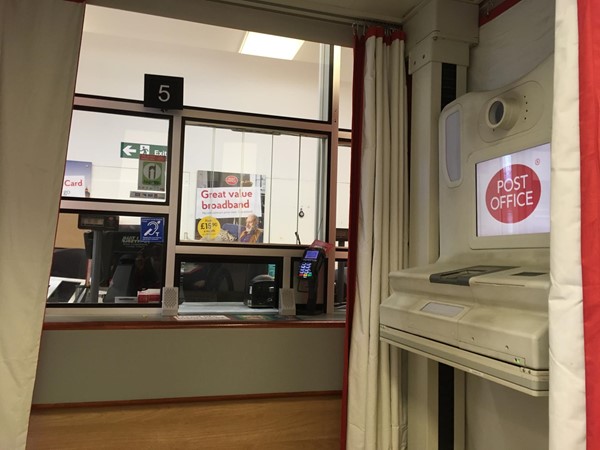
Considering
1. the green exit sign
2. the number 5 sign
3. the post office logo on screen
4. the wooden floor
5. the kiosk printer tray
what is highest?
the number 5 sign

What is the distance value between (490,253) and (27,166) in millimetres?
1990

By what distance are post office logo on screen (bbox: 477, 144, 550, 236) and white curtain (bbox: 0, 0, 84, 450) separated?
183 cm

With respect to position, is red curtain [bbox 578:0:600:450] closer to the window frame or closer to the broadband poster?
the window frame

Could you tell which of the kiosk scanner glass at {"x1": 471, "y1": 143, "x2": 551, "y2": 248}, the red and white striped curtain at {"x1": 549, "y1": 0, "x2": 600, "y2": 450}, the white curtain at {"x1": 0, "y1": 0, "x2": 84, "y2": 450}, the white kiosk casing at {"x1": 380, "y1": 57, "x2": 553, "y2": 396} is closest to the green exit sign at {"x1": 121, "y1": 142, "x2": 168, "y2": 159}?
the white curtain at {"x1": 0, "y1": 0, "x2": 84, "y2": 450}

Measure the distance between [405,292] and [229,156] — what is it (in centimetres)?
142

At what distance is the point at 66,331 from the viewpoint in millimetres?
2172

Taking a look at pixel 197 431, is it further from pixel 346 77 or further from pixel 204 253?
pixel 346 77

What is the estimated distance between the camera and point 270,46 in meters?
3.13

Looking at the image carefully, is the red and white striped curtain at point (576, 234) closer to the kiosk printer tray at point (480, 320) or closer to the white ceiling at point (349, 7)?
the kiosk printer tray at point (480, 320)

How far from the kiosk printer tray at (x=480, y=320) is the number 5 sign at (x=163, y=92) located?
1.60 metres

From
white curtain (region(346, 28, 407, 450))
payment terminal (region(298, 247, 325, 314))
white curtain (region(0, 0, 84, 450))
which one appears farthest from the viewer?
payment terminal (region(298, 247, 325, 314))

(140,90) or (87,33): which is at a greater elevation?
(87,33)

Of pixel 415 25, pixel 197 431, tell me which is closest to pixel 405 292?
pixel 197 431

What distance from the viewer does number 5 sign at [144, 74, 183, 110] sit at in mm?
2682
